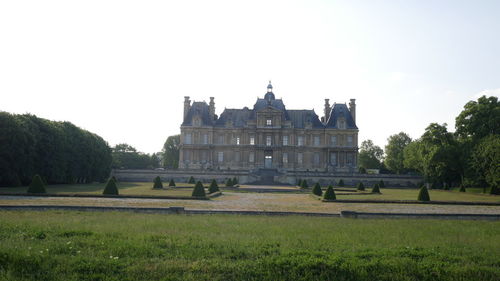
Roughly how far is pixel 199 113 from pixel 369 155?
3257cm

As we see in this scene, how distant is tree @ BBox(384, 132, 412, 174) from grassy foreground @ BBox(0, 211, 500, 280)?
168 ft

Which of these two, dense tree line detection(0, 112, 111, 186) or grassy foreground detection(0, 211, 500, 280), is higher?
dense tree line detection(0, 112, 111, 186)

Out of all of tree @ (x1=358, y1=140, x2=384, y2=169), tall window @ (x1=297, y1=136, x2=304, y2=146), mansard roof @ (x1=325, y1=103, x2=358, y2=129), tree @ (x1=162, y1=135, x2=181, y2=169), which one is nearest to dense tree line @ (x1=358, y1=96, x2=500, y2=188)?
mansard roof @ (x1=325, y1=103, x2=358, y2=129)

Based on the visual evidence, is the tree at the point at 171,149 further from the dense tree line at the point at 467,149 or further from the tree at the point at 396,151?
the dense tree line at the point at 467,149

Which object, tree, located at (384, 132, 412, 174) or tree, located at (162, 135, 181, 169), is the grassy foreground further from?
tree, located at (162, 135, 181, 169)

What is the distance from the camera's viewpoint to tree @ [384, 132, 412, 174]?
195 feet

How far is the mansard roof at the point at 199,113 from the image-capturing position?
52281mm

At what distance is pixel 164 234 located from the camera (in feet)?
28.2

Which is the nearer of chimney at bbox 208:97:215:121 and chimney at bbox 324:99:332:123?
chimney at bbox 208:97:215:121

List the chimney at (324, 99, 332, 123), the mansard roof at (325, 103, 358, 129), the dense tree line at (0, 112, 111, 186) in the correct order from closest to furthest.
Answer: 1. the dense tree line at (0, 112, 111, 186)
2. the mansard roof at (325, 103, 358, 129)
3. the chimney at (324, 99, 332, 123)

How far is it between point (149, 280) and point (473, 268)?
470 centimetres

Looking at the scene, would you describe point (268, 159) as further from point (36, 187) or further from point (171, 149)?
point (36, 187)

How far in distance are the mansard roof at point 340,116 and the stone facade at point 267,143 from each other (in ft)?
0.40

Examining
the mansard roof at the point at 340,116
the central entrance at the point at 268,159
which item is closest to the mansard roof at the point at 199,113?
the central entrance at the point at 268,159
